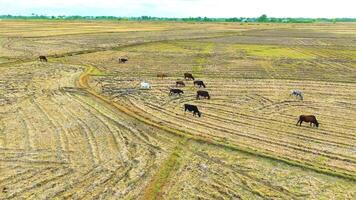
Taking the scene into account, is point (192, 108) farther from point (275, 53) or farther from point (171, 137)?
point (275, 53)

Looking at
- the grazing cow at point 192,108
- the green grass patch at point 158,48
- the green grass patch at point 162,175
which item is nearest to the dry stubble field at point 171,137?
the green grass patch at point 162,175

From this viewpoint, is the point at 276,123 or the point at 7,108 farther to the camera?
the point at 7,108

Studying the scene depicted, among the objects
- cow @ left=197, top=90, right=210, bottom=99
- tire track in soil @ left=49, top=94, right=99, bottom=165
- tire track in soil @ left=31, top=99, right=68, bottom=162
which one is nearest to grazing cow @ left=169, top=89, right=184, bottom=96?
cow @ left=197, top=90, right=210, bottom=99

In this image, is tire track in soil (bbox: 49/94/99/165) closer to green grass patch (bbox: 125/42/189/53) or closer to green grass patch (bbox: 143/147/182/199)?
green grass patch (bbox: 143/147/182/199)

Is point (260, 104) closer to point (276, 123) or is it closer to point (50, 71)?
point (276, 123)

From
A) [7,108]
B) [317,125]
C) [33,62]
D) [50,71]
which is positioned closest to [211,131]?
[317,125]

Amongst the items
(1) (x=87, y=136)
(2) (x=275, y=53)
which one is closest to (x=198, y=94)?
(1) (x=87, y=136)

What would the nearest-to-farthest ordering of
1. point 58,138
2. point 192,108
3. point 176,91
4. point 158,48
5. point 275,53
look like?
point 58,138 → point 192,108 → point 176,91 → point 275,53 → point 158,48

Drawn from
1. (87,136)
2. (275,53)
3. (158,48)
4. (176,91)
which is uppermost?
(176,91)
